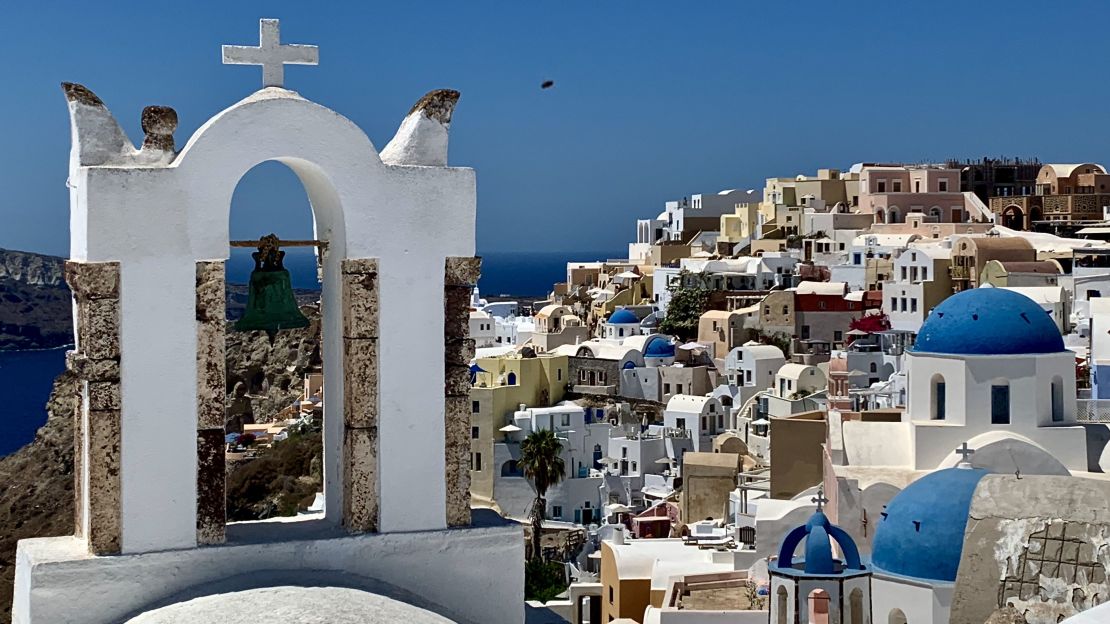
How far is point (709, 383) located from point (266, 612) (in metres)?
41.0

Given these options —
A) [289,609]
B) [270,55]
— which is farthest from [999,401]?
[289,609]

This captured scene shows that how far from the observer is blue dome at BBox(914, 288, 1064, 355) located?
68.1 feet

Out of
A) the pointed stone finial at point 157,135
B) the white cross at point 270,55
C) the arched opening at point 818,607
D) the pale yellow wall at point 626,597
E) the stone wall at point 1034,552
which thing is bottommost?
the pale yellow wall at point 626,597

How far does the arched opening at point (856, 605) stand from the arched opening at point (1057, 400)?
670 centimetres

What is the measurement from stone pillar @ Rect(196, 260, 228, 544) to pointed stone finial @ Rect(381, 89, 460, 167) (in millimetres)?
921

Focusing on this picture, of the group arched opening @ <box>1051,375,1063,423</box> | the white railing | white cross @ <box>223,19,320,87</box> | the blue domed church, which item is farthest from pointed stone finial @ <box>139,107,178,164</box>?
the white railing

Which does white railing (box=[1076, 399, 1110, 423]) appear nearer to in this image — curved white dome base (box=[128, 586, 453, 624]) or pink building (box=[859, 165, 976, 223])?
curved white dome base (box=[128, 586, 453, 624])

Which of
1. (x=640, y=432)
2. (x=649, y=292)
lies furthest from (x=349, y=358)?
(x=649, y=292)

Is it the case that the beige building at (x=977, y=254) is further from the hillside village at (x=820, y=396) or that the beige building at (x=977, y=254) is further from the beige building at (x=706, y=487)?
the beige building at (x=706, y=487)

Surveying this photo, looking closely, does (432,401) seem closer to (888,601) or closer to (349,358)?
(349,358)

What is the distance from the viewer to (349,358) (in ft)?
21.4

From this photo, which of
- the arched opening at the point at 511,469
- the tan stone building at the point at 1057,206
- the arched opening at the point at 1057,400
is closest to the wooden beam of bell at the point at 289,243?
the arched opening at the point at 1057,400

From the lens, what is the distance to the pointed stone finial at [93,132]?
20.7 feet

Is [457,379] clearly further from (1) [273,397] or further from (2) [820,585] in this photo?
(1) [273,397]
